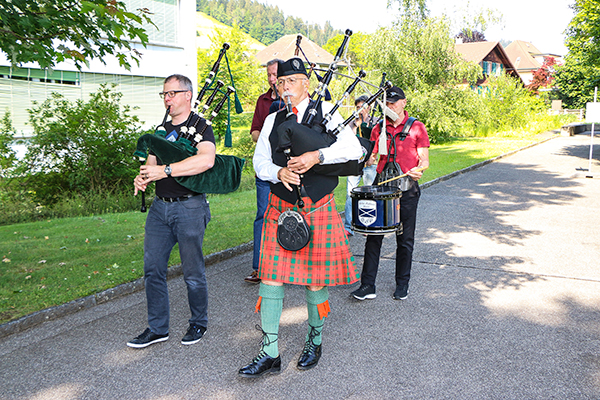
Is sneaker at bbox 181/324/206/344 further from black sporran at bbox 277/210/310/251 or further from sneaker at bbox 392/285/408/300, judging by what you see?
sneaker at bbox 392/285/408/300

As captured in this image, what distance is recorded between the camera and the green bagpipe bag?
147 inches

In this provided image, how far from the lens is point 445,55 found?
2811cm

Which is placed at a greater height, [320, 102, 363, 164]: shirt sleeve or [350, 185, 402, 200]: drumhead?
[320, 102, 363, 164]: shirt sleeve

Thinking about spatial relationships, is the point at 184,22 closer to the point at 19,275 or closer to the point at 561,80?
the point at 19,275

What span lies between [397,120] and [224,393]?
3094 mm

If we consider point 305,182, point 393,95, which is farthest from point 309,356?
point 393,95

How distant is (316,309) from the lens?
3.72 metres

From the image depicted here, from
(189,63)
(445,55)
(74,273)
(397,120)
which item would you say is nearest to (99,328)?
(74,273)

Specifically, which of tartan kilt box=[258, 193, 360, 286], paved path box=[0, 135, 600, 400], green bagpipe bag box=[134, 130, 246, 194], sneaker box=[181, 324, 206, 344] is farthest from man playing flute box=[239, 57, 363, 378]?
sneaker box=[181, 324, 206, 344]

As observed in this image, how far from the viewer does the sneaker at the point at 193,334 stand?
4.15 meters

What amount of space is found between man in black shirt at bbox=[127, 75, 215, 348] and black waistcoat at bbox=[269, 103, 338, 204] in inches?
26.4

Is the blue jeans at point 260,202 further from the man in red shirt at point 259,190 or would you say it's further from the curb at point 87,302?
the curb at point 87,302

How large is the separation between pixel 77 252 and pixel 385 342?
15.3 ft

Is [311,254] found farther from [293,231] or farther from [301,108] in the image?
[301,108]
